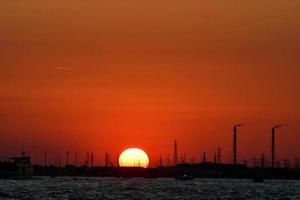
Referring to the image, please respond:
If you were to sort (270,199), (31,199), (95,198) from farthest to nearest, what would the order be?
(270,199) < (95,198) < (31,199)

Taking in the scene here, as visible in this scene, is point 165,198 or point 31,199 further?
point 165,198

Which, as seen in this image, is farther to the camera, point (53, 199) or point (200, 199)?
point (200, 199)

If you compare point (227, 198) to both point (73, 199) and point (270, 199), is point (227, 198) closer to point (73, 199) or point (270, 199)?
point (270, 199)

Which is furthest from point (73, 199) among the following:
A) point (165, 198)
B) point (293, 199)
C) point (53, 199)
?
point (293, 199)

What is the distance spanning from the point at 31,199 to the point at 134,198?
18673 millimetres

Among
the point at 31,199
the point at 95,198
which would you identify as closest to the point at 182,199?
the point at 95,198

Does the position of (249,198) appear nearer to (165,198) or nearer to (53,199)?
(165,198)

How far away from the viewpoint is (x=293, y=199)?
488 feet

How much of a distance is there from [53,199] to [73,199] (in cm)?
427

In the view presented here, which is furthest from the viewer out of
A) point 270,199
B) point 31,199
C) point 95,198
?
point 270,199

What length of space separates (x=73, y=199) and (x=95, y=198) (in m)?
5.21

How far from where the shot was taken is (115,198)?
5502 inches

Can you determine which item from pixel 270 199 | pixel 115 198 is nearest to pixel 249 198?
pixel 270 199

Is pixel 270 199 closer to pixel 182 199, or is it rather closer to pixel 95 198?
pixel 182 199
